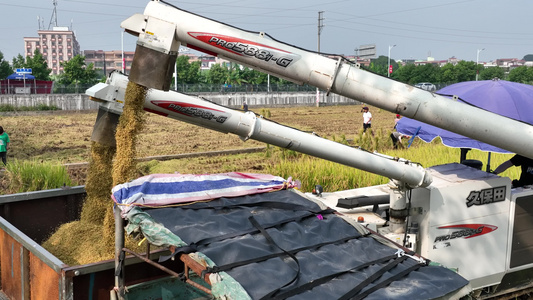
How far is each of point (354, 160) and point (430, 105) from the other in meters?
1.08

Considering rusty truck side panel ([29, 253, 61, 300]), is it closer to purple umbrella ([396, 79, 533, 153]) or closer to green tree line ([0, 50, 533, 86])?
purple umbrella ([396, 79, 533, 153])

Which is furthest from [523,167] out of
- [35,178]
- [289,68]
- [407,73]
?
[407,73]

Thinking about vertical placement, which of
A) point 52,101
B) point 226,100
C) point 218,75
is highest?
point 218,75

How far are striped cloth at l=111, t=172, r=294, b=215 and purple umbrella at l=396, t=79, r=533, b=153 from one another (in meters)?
2.80

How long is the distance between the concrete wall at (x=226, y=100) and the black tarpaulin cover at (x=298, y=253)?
1300 inches

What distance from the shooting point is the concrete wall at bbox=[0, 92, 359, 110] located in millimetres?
37281

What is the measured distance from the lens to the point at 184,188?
15.3 feet

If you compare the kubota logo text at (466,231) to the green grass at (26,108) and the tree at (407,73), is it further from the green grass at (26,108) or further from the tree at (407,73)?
the tree at (407,73)

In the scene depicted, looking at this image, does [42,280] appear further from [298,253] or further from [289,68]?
[289,68]

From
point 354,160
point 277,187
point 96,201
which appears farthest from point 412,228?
point 96,201

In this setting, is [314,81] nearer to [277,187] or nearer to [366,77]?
[366,77]

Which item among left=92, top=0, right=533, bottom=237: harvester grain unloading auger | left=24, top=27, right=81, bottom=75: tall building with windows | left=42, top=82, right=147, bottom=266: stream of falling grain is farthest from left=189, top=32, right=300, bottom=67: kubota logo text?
left=24, top=27, right=81, bottom=75: tall building with windows

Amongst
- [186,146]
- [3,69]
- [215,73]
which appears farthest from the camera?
[215,73]

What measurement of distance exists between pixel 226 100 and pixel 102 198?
40937 mm
